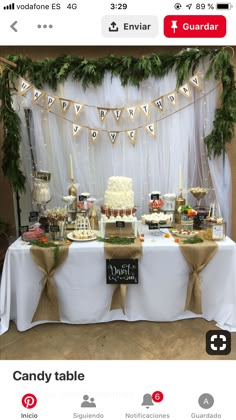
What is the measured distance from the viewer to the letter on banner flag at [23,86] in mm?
1718

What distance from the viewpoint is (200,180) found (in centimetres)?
203

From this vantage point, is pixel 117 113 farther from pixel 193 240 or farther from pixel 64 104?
pixel 193 240

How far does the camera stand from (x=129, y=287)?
1.49m

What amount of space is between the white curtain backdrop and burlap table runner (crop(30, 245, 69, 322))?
Result: 27.4 inches

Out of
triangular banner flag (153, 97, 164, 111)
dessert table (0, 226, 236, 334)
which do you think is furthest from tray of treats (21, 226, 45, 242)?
triangular banner flag (153, 97, 164, 111)

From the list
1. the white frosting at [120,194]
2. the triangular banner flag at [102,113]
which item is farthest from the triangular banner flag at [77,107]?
the white frosting at [120,194]

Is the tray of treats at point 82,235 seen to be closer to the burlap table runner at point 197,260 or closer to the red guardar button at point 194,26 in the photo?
the burlap table runner at point 197,260

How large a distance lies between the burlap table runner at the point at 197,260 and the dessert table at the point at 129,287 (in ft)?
0.10

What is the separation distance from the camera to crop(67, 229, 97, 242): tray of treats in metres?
1.51

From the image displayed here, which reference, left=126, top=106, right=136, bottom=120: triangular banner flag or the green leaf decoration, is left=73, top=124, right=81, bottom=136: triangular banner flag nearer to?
left=126, top=106, right=136, bottom=120: triangular banner flag

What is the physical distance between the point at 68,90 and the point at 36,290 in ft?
3.99

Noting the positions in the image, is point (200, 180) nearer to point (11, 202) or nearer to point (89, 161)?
point (89, 161)

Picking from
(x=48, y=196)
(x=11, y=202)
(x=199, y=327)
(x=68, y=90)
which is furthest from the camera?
(x=11, y=202)
